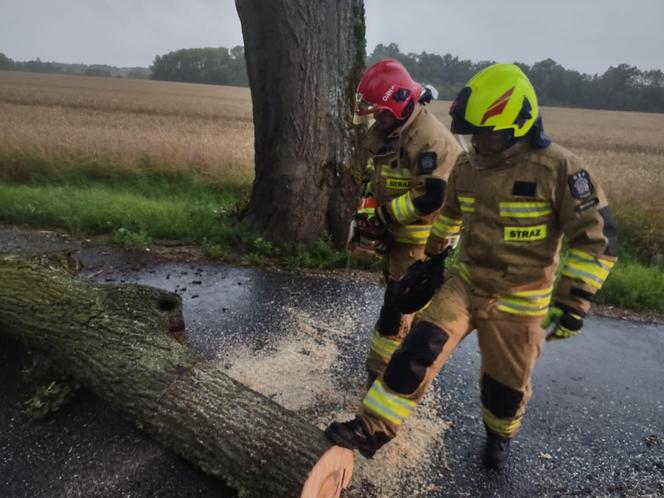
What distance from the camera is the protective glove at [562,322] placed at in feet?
7.62

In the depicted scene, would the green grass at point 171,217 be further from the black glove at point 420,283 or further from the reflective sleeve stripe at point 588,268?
the reflective sleeve stripe at point 588,268

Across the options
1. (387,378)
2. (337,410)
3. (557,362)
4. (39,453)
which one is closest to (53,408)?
(39,453)

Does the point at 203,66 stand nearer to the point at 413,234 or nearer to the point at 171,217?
the point at 171,217

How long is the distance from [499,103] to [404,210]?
0.95 m

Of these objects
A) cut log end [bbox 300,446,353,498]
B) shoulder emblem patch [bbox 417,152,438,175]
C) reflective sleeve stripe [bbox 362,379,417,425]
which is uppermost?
shoulder emblem patch [bbox 417,152,438,175]

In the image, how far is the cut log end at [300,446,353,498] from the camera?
2334 mm

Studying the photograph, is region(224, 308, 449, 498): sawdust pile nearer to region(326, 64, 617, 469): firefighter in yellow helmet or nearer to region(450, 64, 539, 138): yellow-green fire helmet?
region(326, 64, 617, 469): firefighter in yellow helmet

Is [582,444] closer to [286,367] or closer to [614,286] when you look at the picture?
[286,367]

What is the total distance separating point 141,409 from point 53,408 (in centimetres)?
75

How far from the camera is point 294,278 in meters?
5.77

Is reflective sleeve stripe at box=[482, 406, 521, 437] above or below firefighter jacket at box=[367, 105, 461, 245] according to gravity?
below

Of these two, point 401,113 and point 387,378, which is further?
point 401,113

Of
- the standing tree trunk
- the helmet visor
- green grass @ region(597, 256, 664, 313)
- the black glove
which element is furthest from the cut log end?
green grass @ region(597, 256, 664, 313)

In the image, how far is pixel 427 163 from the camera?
119 inches
